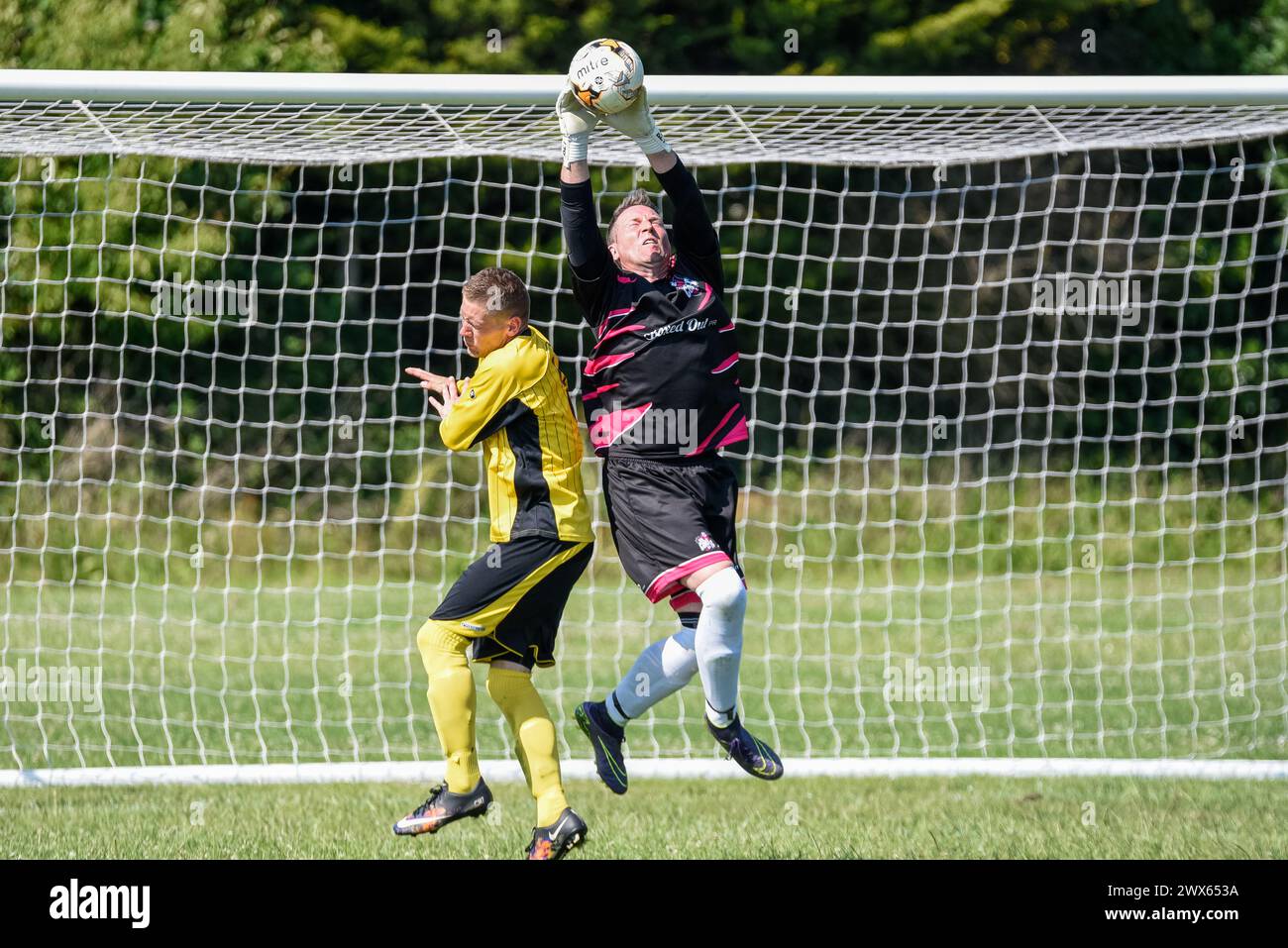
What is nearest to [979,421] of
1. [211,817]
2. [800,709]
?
[800,709]

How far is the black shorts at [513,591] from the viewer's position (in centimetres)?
477

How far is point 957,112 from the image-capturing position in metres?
6.49

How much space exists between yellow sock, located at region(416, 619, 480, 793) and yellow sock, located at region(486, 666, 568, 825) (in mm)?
133

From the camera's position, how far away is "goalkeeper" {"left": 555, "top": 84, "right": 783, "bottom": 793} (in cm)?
478

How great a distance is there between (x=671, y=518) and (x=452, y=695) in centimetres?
94

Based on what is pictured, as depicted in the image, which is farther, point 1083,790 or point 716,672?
point 1083,790

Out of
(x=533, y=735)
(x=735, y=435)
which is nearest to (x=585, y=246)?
(x=735, y=435)

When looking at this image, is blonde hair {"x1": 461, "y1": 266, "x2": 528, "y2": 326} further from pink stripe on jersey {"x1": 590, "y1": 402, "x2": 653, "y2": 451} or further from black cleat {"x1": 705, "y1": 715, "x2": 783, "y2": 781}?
black cleat {"x1": 705, "y1": 715, "x2": 783, "y2": 781}

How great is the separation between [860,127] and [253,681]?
496 centimetres

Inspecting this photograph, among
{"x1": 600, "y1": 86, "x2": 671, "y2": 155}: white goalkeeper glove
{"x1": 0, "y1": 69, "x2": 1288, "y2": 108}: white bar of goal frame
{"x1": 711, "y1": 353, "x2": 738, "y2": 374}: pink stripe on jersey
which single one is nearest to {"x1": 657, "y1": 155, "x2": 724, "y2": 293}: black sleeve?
{"x1": 600, "y1": 86, "x2": 671, "y2": 155}: white goalkeeper glove

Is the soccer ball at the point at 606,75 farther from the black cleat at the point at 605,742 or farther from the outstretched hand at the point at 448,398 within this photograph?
the black cleat at the point at 605,742

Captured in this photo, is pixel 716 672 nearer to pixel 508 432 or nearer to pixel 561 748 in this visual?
pixel 508 432
